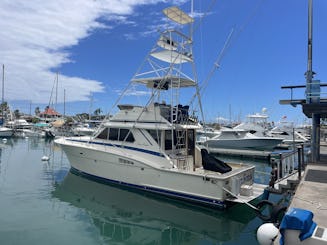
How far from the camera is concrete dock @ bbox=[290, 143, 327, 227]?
16.7 feet

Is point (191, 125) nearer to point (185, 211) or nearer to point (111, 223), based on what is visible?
point (185, 211)

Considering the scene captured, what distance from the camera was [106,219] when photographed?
26.9 feet

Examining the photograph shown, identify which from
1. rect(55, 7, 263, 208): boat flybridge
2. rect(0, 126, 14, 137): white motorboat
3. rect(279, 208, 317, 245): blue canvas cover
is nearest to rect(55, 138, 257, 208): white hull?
rect(55, 7, 263, 208): boat flybridge

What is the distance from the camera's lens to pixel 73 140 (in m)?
13.7

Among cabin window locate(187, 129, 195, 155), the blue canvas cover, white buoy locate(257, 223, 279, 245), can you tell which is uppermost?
cabin window locate(187, 129, 195, 155)

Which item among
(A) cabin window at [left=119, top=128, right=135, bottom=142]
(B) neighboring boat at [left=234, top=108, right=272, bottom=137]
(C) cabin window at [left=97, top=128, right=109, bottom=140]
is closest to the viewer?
(A) cabin window at [left=119, top=128, right=135, bottom=142]

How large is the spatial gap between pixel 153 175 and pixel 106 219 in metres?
2.40

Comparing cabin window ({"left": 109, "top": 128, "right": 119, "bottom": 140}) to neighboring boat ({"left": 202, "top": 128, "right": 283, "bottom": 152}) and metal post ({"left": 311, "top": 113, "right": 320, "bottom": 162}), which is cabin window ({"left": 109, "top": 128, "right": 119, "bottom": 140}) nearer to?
metal post ({"left": 311, "top": 113, "right": 320, "bottom": 162})

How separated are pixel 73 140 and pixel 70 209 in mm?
5372

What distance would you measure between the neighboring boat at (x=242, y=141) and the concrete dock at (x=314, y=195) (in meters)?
17.4

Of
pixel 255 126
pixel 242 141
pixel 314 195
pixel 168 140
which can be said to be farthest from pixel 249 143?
pixel 314 195

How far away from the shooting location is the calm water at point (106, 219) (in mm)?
6949

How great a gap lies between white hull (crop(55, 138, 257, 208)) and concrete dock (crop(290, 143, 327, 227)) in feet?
6.23

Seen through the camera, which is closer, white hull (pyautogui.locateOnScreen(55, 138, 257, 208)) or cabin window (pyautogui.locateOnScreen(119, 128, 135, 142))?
white hull (pyautogui.locateOnScreen(55, 138, 257, 208))
